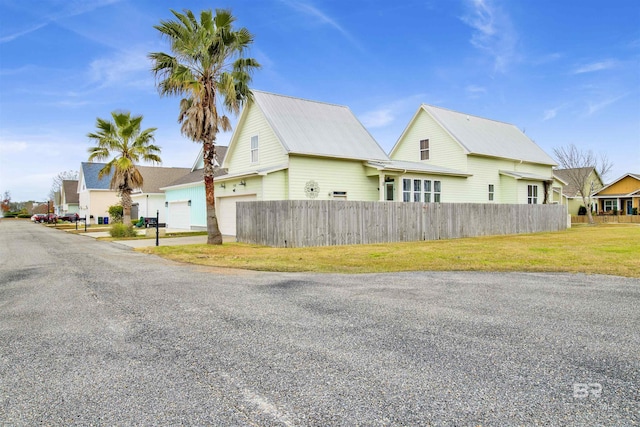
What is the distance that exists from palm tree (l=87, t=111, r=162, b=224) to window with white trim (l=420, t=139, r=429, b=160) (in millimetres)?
18139

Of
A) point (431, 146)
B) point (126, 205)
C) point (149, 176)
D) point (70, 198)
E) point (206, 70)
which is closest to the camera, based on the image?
point (206, 70)

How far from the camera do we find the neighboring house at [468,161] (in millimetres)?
24359

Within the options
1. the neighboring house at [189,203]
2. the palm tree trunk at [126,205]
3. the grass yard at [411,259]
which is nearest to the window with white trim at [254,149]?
the neighboring house at [189,203]

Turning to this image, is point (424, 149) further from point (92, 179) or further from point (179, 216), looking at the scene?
point (92, 179)

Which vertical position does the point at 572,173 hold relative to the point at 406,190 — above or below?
above

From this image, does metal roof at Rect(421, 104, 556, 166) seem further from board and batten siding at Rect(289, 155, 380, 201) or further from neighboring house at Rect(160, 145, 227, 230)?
neighboring house at Rect(160, 145, 227, 230)

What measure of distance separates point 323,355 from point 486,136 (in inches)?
1145

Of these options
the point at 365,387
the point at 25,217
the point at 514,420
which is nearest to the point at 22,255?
the point at 365,387

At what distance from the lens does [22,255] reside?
46.7ft

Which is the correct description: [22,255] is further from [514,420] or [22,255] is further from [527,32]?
[527,32]

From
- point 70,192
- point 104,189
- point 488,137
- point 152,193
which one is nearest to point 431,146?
point 488,137

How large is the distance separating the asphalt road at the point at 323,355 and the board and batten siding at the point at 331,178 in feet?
40.4

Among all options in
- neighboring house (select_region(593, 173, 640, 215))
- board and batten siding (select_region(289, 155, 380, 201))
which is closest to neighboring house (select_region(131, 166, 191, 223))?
board and batten siding (select_region(289, 155, 380, 201))

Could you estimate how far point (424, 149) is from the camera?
94.3 ft
